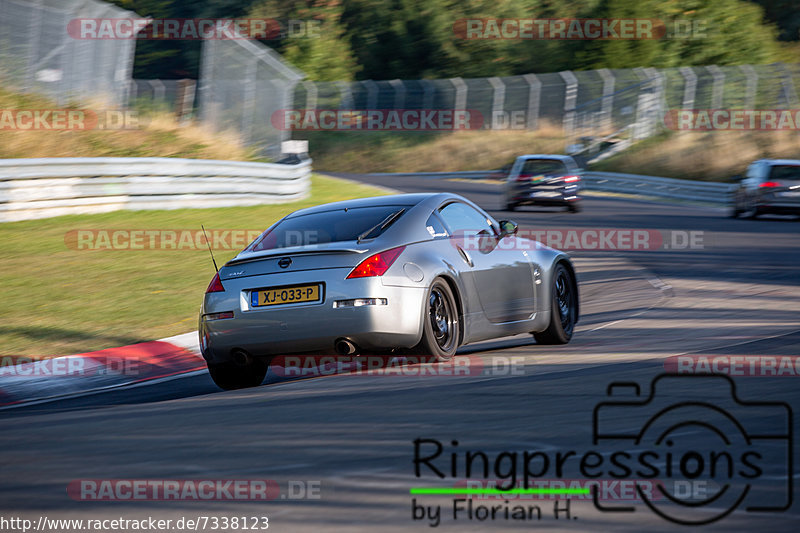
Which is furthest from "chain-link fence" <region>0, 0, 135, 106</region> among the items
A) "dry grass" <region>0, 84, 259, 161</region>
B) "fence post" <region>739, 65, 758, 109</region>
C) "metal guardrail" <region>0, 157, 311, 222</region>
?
"fence post" <region>739, 65, 758, 109</region>

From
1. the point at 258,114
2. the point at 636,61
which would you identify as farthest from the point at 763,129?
the point at 258,114

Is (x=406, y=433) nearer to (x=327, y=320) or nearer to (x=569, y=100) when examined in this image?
A: (x=327, y=320)

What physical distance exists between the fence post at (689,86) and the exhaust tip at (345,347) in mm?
40193

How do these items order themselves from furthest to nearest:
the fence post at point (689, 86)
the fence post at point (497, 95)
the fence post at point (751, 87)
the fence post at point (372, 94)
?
1. the fence post at point (372, 94)
2. the fence post at point (497, 95)
3. the fence post at point (689, 86)
4. the fence post at point (751, 87)

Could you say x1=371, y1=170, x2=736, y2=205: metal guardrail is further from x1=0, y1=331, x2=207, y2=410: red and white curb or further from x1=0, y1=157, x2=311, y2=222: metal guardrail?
x1=0, y1=331, x2=207, y2=410: red and white curb

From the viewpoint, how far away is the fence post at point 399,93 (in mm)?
55562

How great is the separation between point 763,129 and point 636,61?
16.6 meters

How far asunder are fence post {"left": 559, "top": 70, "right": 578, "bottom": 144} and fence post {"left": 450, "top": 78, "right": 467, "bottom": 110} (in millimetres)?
5753

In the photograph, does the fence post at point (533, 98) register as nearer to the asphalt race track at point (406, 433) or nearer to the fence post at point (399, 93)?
the fence post at point (399, 93)

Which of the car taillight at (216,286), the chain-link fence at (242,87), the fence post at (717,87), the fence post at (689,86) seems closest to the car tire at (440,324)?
the car taillight at (216,286)

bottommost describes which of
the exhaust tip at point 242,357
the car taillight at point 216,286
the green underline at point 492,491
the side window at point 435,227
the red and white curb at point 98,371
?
the red and white curb at point 98,371

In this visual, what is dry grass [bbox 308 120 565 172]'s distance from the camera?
52.6m

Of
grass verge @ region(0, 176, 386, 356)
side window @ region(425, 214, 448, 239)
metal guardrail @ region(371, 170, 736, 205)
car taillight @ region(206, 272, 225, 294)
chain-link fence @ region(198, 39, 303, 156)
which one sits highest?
chain-link fence @ region(198, 39, 303, 156)

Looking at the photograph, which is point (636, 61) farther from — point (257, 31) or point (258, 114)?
point (258, 114)
